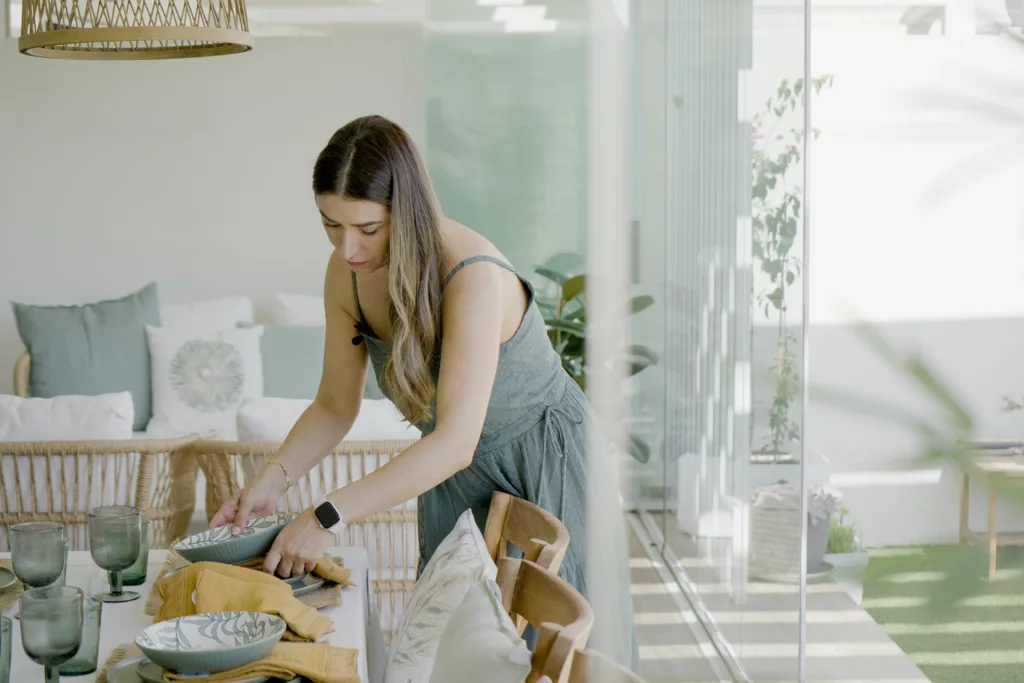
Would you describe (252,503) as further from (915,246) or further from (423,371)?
(915,246)

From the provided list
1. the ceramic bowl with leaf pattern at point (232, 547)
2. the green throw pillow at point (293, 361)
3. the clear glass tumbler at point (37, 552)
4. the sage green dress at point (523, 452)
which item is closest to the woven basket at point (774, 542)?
the sage green dress at point (523, 452)

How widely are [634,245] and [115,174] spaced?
278 centimetres

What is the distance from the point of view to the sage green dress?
173cm

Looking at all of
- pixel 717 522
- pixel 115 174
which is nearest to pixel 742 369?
pixel 717 522

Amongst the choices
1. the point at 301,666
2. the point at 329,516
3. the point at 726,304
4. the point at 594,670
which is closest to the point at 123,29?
the point at 329,516

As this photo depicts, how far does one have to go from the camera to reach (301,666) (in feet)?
3.83

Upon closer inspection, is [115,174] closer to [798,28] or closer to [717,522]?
[717,522]

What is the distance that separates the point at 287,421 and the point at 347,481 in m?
0.22

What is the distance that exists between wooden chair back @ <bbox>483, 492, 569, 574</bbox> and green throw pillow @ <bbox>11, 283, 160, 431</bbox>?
3.12m

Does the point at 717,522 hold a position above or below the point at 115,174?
below

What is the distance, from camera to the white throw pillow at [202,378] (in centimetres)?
431

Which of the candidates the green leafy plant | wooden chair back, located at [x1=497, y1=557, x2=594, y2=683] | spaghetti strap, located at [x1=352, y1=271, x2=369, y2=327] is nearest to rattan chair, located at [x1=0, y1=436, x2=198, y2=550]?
spaghetti strap, located at [x1=352, y1=271, x2=369, y2=327]

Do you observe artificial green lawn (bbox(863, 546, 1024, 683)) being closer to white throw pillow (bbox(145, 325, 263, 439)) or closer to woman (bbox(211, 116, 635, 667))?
woman (bbox(211, 116, 635, 667))

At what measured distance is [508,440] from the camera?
1743 mm
